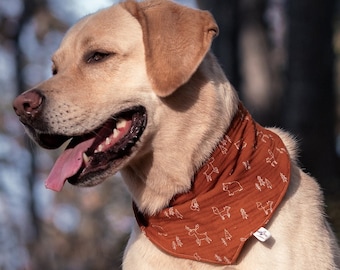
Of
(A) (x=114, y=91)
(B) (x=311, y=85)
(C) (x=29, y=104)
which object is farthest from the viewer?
(B) (x=311, y=85)

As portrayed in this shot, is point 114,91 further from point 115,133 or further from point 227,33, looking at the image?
point 227,33

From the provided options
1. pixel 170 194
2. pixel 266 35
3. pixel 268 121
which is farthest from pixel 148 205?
pixel 266 35

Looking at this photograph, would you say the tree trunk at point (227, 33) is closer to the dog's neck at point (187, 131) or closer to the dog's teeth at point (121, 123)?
the dog's neck at point (187, 131)

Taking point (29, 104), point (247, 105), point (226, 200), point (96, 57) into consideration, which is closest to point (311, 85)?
point (247, 105)

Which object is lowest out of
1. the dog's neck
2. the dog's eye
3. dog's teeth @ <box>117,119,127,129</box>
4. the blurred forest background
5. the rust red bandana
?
the blurred forest background

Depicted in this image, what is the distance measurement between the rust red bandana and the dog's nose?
925 mm

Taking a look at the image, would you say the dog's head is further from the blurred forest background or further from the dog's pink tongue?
the blurred forest background

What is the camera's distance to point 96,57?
14.1 feet

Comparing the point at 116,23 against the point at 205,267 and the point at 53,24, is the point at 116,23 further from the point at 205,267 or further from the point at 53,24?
the point at 53,24

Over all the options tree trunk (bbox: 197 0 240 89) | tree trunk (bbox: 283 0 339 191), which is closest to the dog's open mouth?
tree trunk (bbox: 283 0 339 191)

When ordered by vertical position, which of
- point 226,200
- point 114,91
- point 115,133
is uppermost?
point 114,91

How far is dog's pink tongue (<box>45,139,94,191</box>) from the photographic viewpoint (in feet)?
13.8

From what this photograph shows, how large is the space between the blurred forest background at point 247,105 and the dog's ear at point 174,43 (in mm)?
3165

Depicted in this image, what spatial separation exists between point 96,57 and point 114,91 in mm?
265
